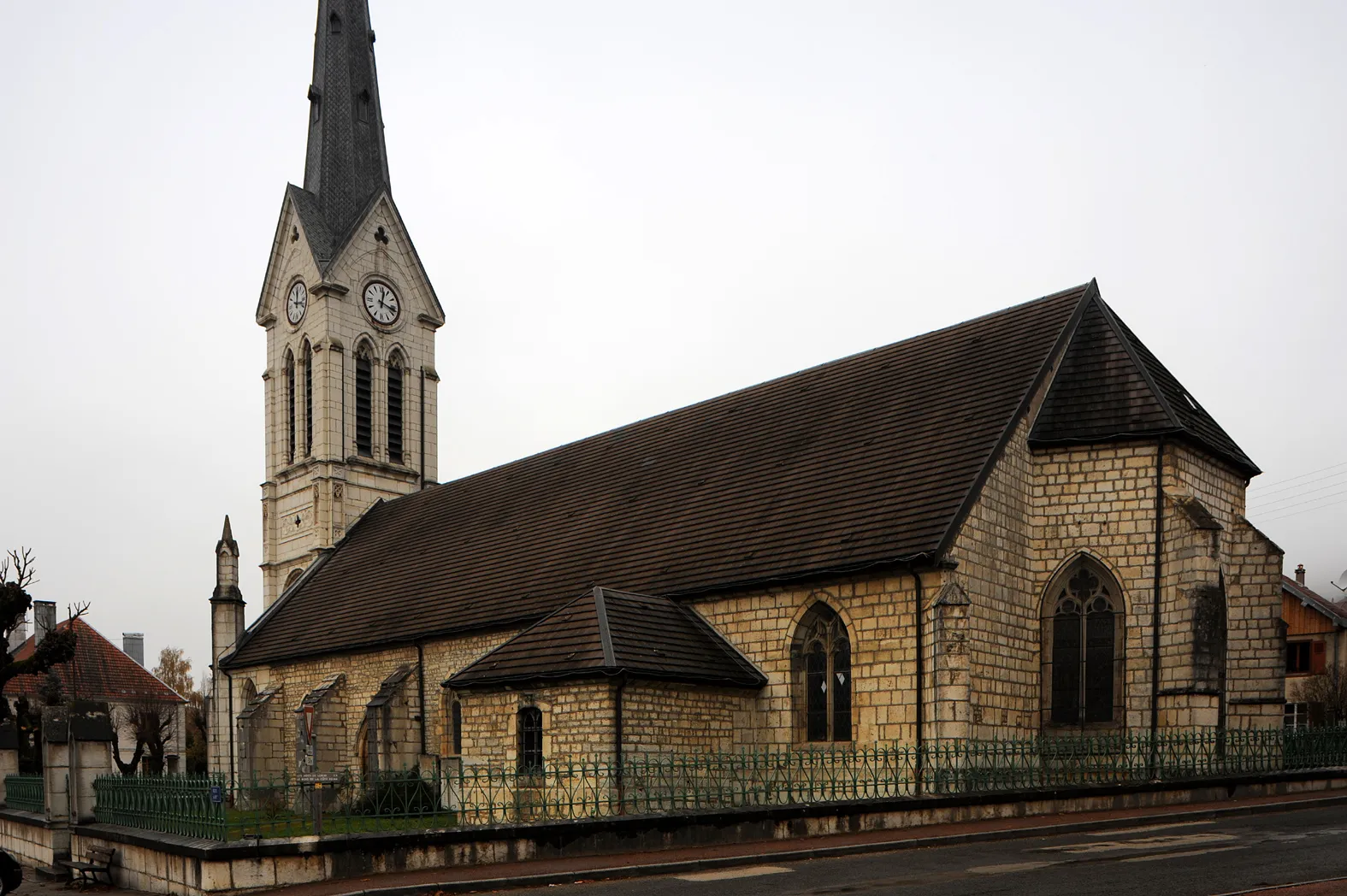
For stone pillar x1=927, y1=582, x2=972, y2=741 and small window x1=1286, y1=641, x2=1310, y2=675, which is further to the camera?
small window x1=1286, y1=641, x2=1310, y2=675

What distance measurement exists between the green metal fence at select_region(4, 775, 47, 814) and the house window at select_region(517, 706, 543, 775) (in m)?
9.61

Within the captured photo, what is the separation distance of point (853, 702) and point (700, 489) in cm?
690

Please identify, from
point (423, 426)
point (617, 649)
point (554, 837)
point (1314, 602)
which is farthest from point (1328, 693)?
point (554, 837)

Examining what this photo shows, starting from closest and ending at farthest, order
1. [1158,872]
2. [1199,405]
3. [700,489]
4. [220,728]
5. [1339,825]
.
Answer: [1158,872] → [1339,825] → [1199,405] → [700,489] → [220,728]

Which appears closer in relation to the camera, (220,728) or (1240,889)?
(1240,889)

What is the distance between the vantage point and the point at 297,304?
3984 centimetres

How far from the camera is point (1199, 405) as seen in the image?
22266 millimetres

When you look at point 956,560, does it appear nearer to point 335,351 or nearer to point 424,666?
point 424,666

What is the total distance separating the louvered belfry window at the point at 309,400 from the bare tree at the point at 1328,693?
106 feet

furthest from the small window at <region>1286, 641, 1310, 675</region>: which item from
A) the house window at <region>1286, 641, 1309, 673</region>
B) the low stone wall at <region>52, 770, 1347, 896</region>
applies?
the low stone wall at <region>52, 770, 1347, 896</region>

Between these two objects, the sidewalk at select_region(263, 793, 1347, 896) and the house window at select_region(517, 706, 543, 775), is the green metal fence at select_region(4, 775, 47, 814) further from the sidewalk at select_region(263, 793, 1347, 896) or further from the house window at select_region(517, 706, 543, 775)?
the sidewalk at select_region(263, 793, 1347, 896)

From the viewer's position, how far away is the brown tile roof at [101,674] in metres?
52.5

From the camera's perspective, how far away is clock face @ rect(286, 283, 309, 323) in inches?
1549

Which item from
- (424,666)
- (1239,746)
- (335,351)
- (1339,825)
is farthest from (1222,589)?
(335,351)
